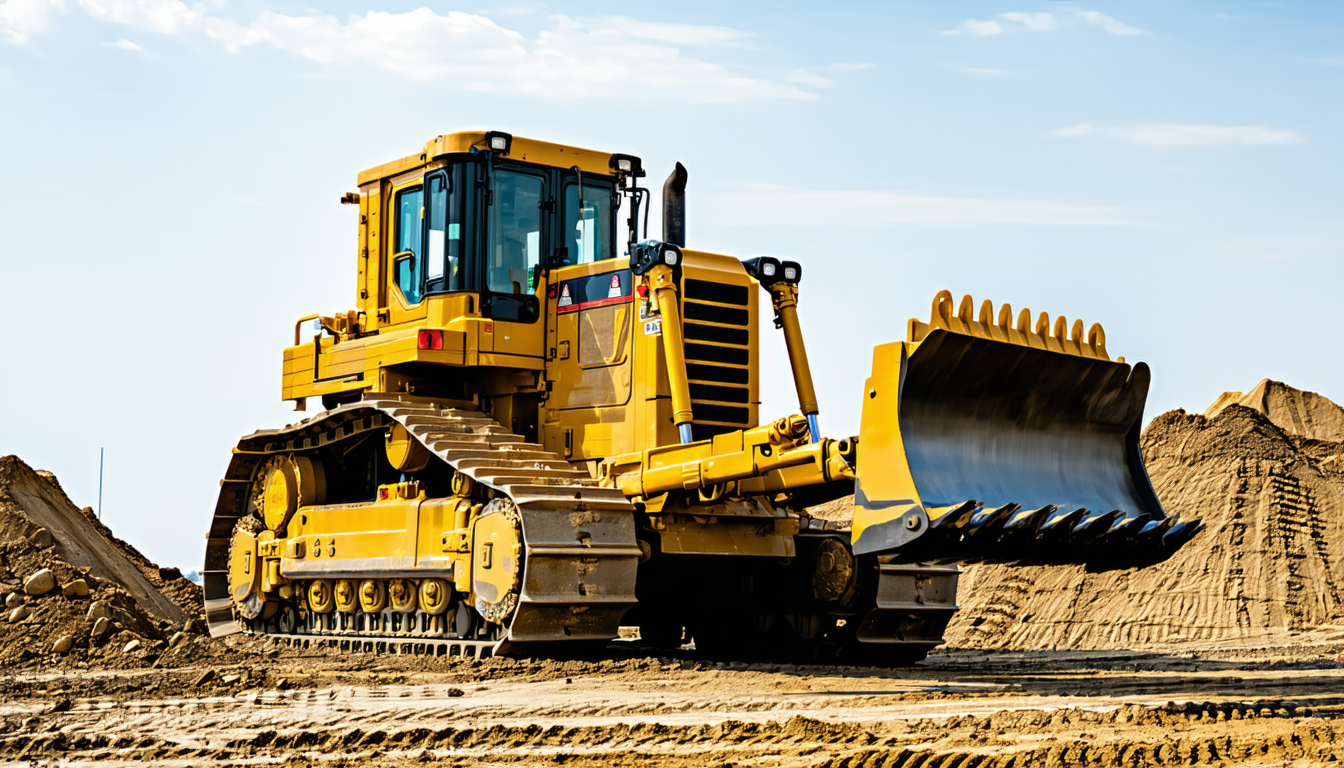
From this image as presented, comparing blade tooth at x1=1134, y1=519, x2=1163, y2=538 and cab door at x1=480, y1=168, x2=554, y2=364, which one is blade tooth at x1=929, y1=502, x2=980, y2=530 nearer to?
blade tooth at x1=1134, y1=519, x2=1163, y2=538

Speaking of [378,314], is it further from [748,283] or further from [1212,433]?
[1212,433]

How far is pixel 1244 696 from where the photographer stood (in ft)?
33.4

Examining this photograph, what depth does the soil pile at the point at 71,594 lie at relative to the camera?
1382cm

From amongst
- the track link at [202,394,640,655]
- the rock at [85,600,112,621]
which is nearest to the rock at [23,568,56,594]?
the rock at [85,600,112,621]

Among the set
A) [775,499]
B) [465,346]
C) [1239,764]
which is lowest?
[1239,764]

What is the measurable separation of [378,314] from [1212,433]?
13.5m

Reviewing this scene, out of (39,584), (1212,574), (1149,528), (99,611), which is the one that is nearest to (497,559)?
(99,611)

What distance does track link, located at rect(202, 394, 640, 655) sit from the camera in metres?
11.7

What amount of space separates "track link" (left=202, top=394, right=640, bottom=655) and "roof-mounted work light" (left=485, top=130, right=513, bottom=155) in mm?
2433

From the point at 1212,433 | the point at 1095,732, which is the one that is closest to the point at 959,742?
the point at 1095,732

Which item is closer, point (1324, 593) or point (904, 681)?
point (904, 681)

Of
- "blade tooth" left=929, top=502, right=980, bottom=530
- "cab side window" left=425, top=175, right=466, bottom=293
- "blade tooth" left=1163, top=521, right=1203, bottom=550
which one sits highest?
"cab side window" left=425, top=175, right=466, bottom=293

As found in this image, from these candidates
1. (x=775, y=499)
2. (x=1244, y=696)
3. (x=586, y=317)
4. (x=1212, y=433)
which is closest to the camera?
(x=1244, y=696)

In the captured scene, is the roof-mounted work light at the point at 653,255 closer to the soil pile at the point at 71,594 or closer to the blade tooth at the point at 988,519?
the blade tooth at the point at 988,519
